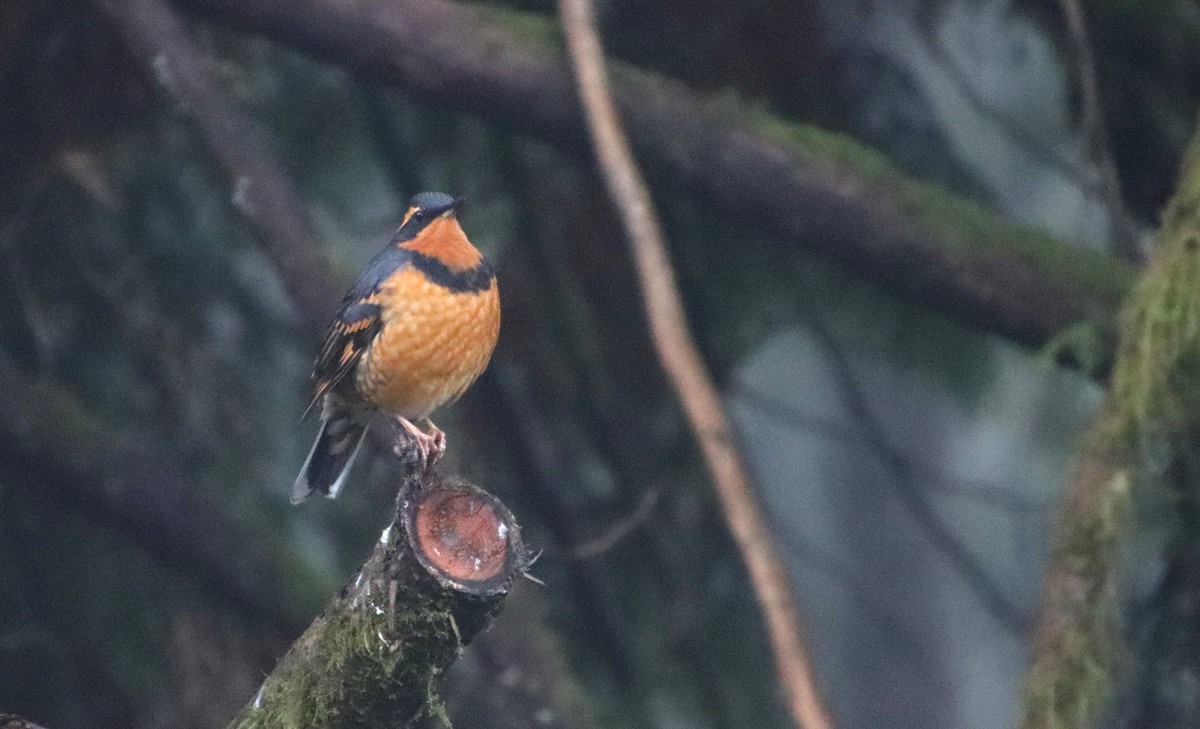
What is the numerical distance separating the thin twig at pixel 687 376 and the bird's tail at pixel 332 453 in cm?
98

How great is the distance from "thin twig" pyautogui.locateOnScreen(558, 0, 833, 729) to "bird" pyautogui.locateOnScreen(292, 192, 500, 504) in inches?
25.6

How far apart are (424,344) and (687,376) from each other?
966 millimetres

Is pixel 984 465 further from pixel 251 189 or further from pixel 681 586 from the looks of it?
pixel 251 189

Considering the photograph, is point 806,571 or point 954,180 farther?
point 806,571

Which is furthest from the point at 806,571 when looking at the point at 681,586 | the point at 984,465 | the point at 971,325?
the point at 971,325

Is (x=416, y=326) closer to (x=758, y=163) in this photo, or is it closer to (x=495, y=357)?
(x=758, y=163)

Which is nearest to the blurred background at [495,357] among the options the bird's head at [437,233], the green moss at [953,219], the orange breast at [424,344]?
the green moss at [953,219]

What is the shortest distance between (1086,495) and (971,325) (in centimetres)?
101

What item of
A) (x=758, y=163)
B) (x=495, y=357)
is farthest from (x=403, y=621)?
(x=495, y=357)

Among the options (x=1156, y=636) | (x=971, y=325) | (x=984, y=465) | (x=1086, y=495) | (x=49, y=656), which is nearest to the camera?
(x=1086, y=495)

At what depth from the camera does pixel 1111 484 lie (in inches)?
167

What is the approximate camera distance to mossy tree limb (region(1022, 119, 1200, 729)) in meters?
4.20

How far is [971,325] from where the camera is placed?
16.9 ft

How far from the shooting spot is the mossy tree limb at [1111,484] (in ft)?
13.8
